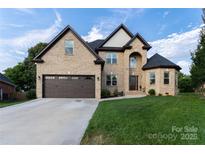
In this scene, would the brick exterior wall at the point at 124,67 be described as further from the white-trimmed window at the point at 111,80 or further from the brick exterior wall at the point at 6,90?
the brick exterior wall at the point at 6,90

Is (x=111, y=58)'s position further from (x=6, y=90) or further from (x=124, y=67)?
(x=6, y=90)

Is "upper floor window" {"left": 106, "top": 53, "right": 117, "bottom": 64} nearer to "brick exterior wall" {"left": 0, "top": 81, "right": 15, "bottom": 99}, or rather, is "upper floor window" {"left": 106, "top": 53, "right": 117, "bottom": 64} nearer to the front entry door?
the front entry door

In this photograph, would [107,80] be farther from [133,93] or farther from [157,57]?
[157,57]

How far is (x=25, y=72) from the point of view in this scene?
34.8 metres

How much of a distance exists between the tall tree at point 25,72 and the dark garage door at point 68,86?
1666 centimetres

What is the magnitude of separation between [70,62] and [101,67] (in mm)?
3169

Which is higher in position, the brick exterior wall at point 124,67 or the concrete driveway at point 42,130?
the brick exterior wall at point 124,67

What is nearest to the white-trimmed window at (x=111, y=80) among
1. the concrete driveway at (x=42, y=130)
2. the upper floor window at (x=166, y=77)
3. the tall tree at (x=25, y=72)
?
the upper floor window at (x=166, y=77)

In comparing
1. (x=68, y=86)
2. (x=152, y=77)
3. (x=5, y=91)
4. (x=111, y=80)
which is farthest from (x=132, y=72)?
(x=5, y=91)

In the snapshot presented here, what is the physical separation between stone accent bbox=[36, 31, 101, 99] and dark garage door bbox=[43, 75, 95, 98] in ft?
1.51

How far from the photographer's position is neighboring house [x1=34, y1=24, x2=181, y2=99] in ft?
61.0

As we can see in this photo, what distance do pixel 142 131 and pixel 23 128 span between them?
166 inches

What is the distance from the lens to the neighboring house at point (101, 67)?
61.0 ft

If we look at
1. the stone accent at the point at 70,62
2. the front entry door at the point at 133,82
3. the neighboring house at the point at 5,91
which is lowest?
the neighboring house at the point at 5,91
